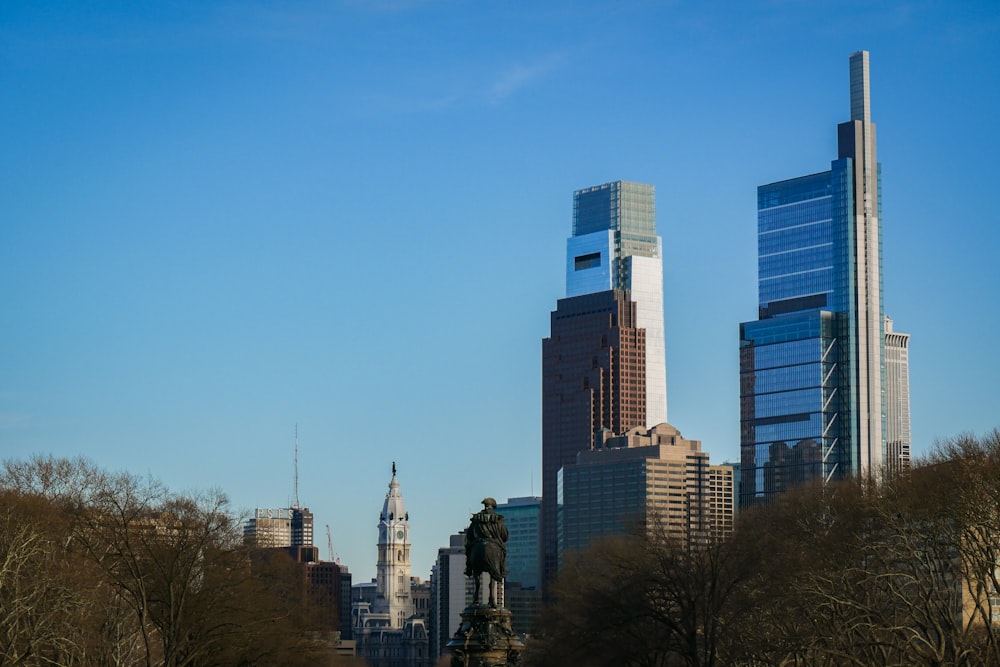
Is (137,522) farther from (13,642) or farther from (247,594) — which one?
A: (13,642)

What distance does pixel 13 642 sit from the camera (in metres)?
60.5

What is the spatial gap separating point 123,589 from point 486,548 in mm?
45603

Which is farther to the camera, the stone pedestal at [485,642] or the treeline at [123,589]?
the treeline at [123,589]

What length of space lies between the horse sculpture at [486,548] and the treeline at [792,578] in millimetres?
12932

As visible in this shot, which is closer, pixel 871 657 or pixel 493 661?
pixel 493 661

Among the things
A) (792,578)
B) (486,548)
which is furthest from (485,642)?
(792,578)

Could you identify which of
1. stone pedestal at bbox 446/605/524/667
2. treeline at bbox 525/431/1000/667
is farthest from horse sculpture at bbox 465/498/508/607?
treeline at bbox 525/431/1000/667

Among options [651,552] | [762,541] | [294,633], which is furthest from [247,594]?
[762,541]

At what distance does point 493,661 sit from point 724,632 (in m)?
38.7

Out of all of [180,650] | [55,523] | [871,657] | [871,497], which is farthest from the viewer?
[871,497]

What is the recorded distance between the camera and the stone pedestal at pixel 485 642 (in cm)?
5134

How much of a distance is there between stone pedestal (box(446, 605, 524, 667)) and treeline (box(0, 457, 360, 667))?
46.8ft

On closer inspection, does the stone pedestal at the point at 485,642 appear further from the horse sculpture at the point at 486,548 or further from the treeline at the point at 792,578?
the treeline at the point at 792,578

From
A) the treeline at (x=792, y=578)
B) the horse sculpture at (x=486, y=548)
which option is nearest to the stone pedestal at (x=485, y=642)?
the horse sculpture at (x=486, y=548)
